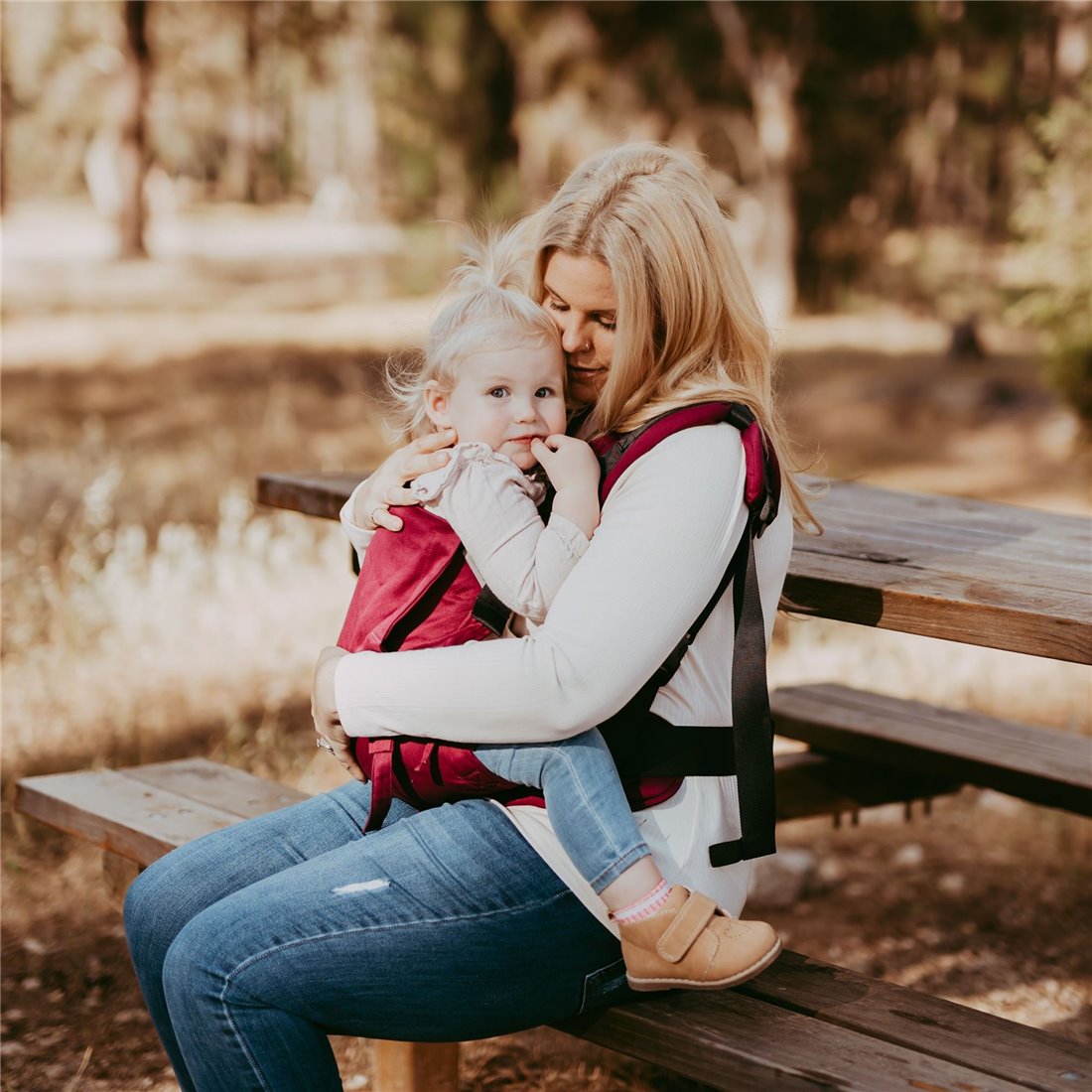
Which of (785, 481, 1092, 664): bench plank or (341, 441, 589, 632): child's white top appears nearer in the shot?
(341, 441, 589, 632): child's white top

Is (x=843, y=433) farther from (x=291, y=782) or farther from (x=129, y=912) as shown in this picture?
(x=129, y=912)

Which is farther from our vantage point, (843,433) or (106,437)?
(843,433)

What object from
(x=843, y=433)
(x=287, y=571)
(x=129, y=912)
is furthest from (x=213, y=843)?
(x=843, y=433)

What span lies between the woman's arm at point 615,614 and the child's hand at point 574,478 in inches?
2.1

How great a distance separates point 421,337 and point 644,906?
104cm

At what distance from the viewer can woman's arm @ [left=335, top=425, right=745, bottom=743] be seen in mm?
2023

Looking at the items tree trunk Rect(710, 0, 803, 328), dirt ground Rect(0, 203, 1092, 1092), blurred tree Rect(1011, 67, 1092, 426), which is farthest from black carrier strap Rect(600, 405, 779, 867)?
tree trunk Rect(710, 0, 803, 328)

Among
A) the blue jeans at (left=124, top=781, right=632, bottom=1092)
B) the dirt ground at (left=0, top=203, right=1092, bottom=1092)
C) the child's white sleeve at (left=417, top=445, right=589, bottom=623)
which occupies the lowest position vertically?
the dirt ground at (left=0, top=203, right=1092, bottom=1092)

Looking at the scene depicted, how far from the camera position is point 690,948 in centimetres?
206

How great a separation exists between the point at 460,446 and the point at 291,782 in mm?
2553

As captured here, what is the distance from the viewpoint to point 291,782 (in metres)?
4.60

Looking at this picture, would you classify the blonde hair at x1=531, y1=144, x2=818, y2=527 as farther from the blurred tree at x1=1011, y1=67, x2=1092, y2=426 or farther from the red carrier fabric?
the blurred tree at x1=1011, y1=67, x2=1092, y2=426

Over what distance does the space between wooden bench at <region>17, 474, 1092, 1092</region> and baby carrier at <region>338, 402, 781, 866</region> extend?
0.88 ft

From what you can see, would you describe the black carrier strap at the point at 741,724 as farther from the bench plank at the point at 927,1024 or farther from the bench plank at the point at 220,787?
the bench plank at the point at 220,787
